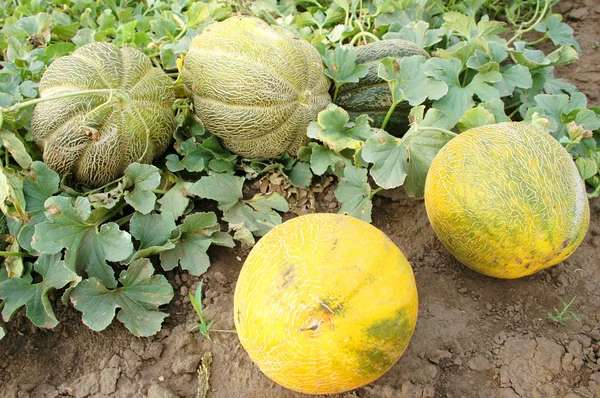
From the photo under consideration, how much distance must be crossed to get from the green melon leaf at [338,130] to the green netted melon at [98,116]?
76cm

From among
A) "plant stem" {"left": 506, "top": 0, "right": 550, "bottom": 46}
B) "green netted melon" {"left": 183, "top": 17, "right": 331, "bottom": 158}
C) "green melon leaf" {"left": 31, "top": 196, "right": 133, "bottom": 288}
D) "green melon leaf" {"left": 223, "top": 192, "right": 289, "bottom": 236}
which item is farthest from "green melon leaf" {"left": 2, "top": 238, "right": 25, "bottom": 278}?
"plant stem" {"left": 506, "top": 0, "right": 550, "bottom": 46}

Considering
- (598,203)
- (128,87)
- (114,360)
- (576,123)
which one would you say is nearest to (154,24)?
(128,87)

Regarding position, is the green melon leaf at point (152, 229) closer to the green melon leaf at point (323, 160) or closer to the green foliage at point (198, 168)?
the green foliage at point (198, 168)

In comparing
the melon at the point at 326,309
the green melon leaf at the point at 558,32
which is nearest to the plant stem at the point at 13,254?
the melon at the point at 326,309

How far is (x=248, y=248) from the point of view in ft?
7.91

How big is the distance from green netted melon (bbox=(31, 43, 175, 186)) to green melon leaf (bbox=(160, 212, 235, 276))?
1.35 ft

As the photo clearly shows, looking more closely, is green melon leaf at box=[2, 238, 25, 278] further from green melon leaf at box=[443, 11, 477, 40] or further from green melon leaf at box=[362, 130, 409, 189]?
green melon leaf at box=[443, 11, 477, 40]

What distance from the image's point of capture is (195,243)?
2330 mm

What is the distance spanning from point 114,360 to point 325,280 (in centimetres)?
104

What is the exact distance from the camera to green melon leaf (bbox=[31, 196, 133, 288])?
6.98 feet

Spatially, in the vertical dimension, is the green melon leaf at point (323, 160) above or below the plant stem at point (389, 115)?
below

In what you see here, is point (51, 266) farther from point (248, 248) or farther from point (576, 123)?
point (576, 123)

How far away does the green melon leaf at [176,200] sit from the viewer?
243 centimetres

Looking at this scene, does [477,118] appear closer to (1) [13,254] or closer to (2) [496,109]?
(2) [496,109]
